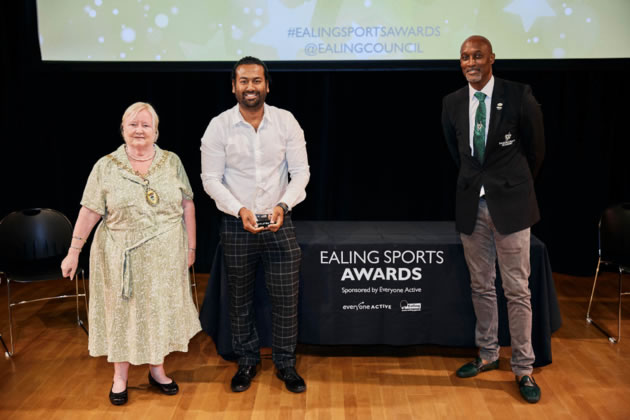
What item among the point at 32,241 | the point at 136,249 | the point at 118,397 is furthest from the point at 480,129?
the point at 32,241

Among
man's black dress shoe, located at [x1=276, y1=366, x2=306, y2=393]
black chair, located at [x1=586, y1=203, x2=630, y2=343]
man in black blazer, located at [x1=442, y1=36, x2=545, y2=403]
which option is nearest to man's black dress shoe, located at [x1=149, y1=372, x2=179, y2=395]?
man's black dress shoe, located at [x1=276, y1=366, x2=306, y2=393]

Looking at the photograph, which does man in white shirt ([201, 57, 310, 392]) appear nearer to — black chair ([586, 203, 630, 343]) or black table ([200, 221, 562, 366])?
black table ([200, 221, 562, 366])

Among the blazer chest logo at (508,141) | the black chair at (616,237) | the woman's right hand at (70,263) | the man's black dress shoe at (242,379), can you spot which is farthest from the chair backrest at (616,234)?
the woman's right hand at (70,263)

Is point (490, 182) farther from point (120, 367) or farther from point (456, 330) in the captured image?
point (120, 367)

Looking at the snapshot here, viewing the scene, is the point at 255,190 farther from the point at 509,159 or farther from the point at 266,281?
the point at 509,159

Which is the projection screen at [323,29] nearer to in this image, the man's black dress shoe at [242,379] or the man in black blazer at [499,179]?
the man in black blazer at [499,179]

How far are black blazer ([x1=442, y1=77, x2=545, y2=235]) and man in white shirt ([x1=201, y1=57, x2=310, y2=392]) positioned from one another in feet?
2.76

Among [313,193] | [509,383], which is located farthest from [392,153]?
[509,383]

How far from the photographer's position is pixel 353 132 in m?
4.62

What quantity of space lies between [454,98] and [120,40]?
2.54 metres

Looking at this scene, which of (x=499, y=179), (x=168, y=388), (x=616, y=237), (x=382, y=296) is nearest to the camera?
(x=499, y=179)

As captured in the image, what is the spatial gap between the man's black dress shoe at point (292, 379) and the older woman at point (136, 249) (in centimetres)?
54

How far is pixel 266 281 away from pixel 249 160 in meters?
0.61

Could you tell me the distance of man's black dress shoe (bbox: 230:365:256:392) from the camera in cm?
287
